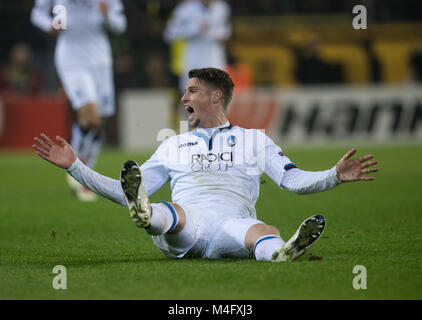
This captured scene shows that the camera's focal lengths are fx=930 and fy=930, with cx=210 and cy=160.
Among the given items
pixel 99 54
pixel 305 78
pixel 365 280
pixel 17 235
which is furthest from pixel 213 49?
pixel 365 280

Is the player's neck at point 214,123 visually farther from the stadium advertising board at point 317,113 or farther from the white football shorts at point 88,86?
the stadium advertising board at point 317,113

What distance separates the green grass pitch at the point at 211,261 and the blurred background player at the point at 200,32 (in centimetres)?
613

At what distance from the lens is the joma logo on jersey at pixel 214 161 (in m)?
5.75

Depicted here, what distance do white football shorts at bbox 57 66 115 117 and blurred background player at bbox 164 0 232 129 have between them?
5.77 m

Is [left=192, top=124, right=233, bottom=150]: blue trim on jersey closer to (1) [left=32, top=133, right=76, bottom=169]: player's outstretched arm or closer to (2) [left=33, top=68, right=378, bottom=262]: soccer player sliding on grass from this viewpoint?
(2) [left=33, top=68, right=378, bottom=262]: soccer player sliding on grass

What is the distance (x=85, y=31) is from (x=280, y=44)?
11507 millimetres

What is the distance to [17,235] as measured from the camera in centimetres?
735

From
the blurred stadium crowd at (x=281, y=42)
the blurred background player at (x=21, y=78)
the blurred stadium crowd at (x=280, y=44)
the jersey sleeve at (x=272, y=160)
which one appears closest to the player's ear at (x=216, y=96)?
the jersey sleeve at (x=272, y=160)

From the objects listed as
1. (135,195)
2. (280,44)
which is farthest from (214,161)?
(280,44)

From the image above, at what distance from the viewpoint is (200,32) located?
17109 mm
